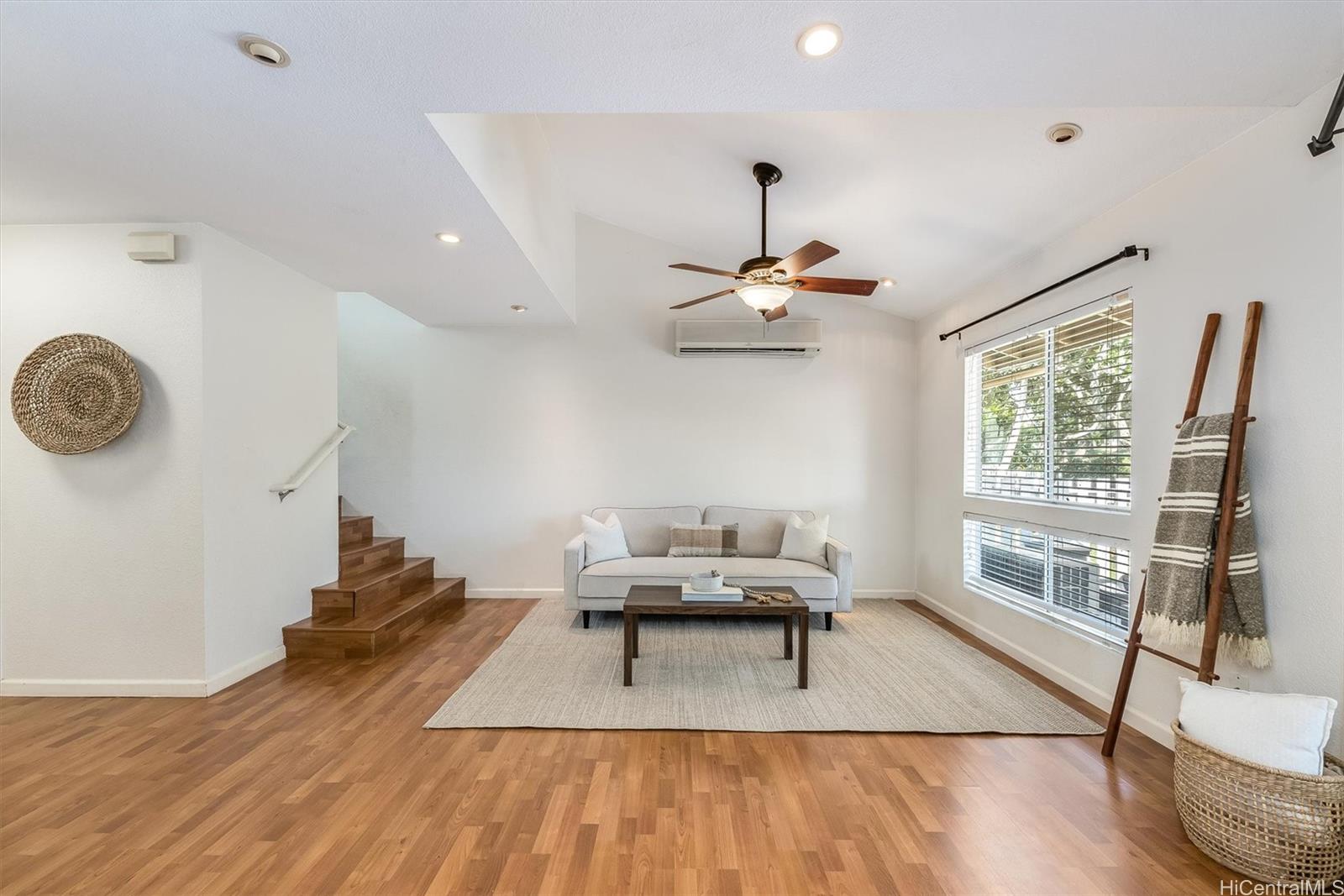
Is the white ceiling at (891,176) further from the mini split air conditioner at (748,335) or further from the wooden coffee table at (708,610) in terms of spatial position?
the wooden coffee table at (708,610)

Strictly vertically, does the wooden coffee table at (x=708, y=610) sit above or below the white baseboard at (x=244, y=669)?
above

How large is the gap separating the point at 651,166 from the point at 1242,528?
365cm

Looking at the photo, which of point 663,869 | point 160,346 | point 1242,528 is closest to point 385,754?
point 663,869

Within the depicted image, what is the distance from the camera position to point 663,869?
1813mm

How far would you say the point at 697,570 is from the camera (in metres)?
4.43

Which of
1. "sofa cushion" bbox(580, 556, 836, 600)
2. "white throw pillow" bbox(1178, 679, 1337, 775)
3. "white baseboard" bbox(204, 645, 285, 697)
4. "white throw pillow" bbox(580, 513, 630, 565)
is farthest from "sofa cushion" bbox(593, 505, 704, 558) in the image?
"white throw pillow" bbox(1178, 679, 1337, 775)

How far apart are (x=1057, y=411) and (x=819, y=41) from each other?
2772 mm

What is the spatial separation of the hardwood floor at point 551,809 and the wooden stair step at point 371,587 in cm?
104

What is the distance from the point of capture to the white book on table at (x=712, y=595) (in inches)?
139

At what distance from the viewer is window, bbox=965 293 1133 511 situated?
300 centimetres

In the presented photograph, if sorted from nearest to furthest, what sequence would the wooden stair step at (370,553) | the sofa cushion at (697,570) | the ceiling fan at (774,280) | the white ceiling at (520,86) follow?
the white ceiling at (520,86) → the ceiling fan at (774,280) → the sofa cushion at (697,570) → the wooden stair step at (370,553)

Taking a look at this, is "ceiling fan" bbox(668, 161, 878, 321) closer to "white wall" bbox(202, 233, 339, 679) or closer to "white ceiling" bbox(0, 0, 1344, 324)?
"white ceiling" bbox(0, 0, 1344, 324)

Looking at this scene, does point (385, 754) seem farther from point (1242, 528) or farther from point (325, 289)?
point (1242, 528)

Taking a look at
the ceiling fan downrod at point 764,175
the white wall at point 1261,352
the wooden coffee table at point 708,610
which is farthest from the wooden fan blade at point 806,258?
the wooden coffee table at point 708,610
